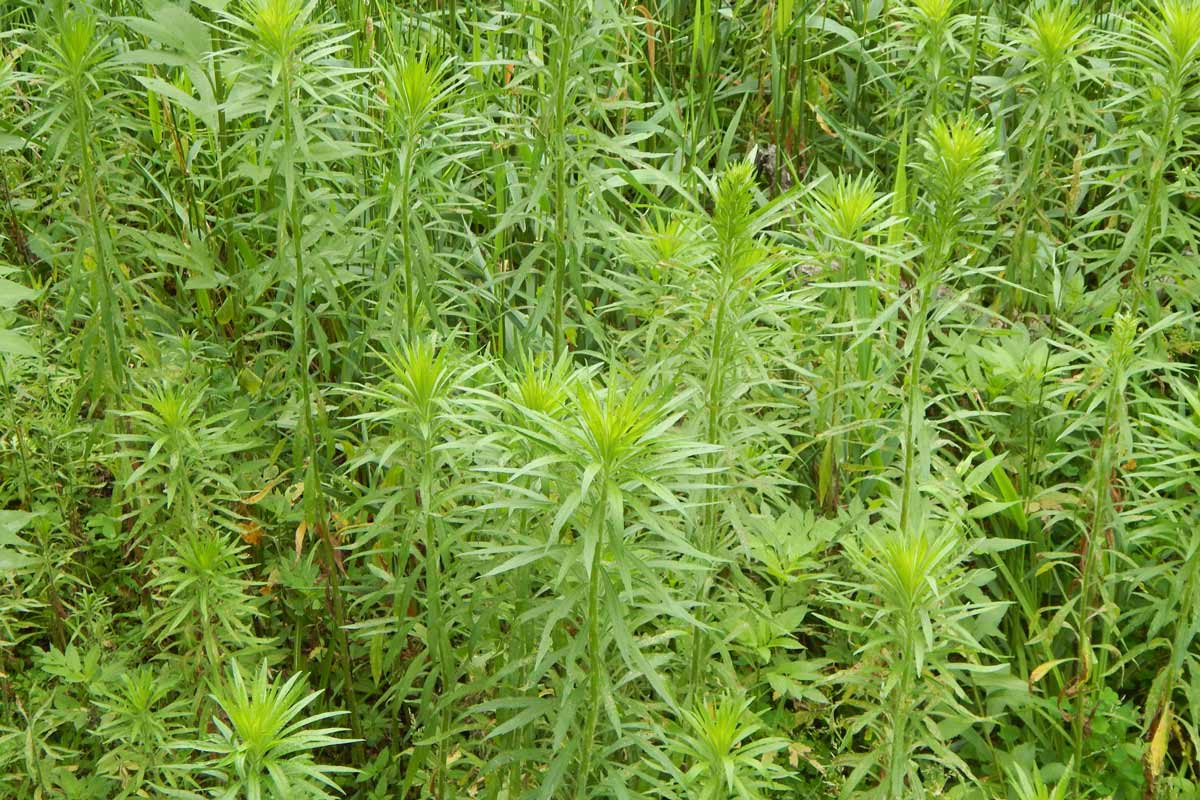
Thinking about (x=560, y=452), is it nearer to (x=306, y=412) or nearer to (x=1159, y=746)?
(x=306, y=412)

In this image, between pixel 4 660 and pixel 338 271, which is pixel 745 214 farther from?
pixel 4 660

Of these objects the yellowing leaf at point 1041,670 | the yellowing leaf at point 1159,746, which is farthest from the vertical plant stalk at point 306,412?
the yellowing leaf at point 1159,746

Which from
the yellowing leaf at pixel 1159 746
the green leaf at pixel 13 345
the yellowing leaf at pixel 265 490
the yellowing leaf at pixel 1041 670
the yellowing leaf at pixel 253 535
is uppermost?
the green leaf at pixel 13 345

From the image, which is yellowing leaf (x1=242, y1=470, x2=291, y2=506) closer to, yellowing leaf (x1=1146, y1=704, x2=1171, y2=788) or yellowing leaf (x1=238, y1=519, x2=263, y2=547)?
yellowing leaf (x1=238, y1=519, x2=263, y2=547)

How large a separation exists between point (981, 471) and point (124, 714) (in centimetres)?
169

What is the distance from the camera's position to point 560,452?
194 centimetres

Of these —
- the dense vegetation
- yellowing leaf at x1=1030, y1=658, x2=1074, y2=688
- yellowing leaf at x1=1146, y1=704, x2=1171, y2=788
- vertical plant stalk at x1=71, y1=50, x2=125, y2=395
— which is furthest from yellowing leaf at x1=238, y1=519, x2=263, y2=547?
yellowing leaf at x1=1146, y1=704, x2=1171, y2=788

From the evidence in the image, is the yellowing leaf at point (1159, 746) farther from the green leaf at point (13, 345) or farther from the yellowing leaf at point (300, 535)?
the green leaf at point (13, 345)

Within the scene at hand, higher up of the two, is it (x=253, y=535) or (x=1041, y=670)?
(x=253, y=535)

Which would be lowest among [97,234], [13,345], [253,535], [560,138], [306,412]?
[253,535]

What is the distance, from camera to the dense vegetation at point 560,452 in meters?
2.18

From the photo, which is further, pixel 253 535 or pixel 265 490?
pixel 253 535

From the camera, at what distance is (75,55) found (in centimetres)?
263

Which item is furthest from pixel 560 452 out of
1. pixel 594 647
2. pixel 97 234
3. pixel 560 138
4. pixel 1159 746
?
pixel 1159 746
